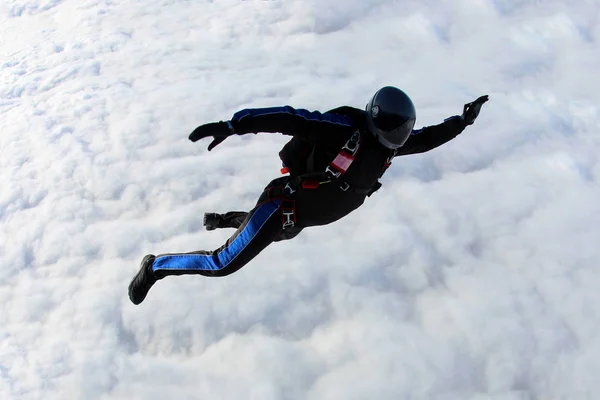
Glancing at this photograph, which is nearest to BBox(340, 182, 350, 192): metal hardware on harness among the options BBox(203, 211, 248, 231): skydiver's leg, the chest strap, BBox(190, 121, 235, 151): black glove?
the chest strap

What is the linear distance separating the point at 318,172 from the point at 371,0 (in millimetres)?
9960

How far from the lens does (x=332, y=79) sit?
1097 cm

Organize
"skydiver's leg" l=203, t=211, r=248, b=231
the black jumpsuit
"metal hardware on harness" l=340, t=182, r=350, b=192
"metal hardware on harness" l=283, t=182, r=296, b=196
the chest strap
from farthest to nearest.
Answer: "skydiver's leg" l=203, t=211, r=248, b=231
"metal hardware on harness" l=283, t=182, r=296, b=196
"metal hardware on harness" l=340, t=182, r=350, b=192
the chest strap
the black jumpsuit

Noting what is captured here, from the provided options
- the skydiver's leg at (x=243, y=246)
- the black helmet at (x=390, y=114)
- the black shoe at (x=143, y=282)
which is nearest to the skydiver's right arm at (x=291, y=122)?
the black helmet at (x=390, y=114)

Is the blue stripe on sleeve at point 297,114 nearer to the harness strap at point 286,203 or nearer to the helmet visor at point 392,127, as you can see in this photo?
the helmet visor at point 392,127

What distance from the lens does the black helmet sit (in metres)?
3.58

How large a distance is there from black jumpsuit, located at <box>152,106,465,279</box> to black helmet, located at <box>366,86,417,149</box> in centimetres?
15

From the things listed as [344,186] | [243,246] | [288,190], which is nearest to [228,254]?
[243,246]

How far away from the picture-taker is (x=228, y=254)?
4.21m

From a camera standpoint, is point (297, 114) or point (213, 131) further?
point (297, 114)

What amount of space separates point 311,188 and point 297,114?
29.0 inches

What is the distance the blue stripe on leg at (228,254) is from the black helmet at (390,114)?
1.08 metres

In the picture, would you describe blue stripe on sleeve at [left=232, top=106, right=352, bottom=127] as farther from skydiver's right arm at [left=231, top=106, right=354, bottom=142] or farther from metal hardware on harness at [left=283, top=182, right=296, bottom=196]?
metal hardware on harness at [left=283, top=182, right=296, bottom=196]

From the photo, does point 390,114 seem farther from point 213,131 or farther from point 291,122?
point 213,131
